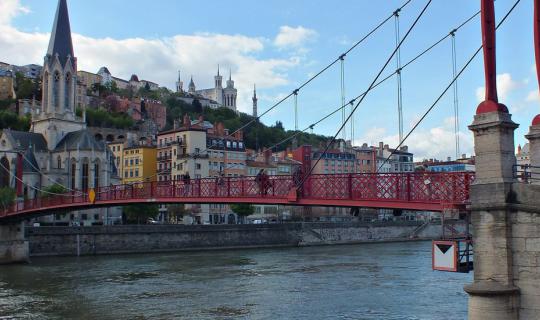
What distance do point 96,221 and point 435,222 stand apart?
140 feet

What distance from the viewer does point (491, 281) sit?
12.9 meters

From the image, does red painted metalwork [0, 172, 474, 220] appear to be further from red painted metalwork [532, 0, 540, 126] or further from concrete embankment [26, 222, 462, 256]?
concrete embankment [26, 222, 462, 256]

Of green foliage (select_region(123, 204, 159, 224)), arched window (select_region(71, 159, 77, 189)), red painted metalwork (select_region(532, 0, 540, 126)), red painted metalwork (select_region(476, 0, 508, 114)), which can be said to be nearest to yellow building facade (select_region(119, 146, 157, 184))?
arched window (select_region(71, 159, 77, 189))

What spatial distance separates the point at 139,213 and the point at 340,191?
51.9 metres

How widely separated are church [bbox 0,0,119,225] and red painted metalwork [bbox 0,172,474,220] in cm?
4492

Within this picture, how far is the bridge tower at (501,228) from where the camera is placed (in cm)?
1262

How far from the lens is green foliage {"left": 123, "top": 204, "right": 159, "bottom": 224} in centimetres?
6812

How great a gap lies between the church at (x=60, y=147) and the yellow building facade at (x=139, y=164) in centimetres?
419

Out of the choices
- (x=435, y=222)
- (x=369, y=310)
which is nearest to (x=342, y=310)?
(x=369, y=310)

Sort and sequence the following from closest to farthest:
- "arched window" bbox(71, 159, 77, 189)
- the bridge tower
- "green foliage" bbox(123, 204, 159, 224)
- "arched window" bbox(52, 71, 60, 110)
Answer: the bridge tower → "green foliage" bbox(123, 204, 159, 224) → "arched window" bbox(71, 159, 77, 189) → "arched window" bbox(52, 71, 60, 110)

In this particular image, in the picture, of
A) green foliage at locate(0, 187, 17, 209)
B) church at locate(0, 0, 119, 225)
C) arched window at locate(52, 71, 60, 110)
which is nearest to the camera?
green foliage at locate(0, 187, 17, 209)

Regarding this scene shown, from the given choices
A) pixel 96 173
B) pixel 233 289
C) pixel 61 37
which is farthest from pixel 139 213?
pixel 233 289

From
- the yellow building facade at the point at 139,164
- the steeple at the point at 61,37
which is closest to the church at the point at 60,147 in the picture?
the steeple at the point at 61,37

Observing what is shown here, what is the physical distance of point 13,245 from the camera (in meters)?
45.9
